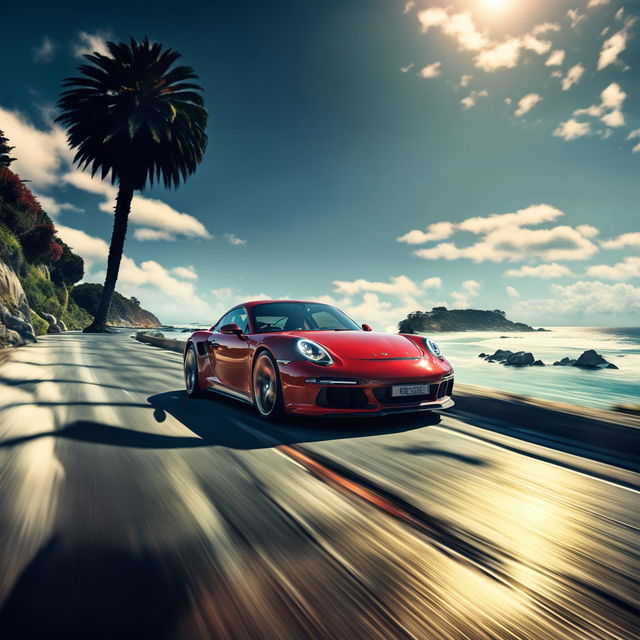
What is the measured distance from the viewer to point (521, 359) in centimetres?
3014

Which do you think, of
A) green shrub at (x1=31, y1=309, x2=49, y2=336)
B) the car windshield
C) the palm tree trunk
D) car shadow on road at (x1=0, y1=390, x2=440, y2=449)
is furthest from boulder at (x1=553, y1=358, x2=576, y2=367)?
green shrub at (x1=31, y1=309, x2=49, y2=336)

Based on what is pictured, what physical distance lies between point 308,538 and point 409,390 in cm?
252

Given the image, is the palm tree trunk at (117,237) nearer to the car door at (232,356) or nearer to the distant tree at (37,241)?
the distant tree at (37,241)

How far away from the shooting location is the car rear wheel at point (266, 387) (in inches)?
181

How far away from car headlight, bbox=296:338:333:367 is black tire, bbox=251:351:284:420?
336mm

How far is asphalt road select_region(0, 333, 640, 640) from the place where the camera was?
1.44m

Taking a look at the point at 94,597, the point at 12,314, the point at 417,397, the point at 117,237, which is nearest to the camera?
the point at 94,597

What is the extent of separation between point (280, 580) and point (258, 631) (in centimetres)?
30

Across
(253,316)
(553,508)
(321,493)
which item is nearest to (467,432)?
(553,508)

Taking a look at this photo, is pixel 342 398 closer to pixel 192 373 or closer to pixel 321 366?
pixel 321 366

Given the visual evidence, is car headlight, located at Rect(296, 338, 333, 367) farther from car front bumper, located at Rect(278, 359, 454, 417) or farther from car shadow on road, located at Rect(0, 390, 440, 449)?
car shadow on road, located at Rect(0, 390, 440, 449)

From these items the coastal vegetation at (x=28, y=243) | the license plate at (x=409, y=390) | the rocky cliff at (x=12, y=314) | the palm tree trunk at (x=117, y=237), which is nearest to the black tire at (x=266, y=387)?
the license plate at (x=409, y=390)

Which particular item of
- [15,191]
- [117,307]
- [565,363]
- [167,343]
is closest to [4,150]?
[15,191]

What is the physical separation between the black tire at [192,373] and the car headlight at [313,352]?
2516 mm
